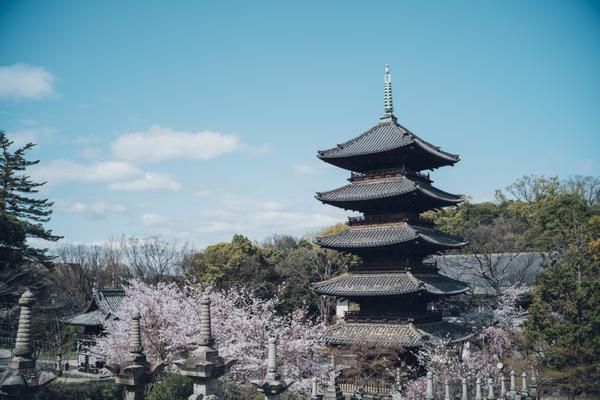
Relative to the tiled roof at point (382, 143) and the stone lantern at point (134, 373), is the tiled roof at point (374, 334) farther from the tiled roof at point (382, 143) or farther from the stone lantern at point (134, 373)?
the stone lantern at point (134, 373)

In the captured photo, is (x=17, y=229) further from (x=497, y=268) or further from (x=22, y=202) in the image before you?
(x=497, y=268)

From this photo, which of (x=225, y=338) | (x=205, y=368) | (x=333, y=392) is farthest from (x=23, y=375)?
(x=225, y=338)

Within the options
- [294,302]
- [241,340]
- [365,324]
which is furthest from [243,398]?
[294,302]

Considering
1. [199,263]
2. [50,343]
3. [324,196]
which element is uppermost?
[324,196]

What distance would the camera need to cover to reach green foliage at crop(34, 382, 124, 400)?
20578 mm

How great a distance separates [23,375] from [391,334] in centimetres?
1902

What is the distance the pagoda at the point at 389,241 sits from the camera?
26.4 metres

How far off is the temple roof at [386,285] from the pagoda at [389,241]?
0.06m

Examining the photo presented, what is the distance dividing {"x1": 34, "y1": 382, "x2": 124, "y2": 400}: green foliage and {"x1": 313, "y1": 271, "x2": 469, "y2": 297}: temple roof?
12.0 m

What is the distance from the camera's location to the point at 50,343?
43688mm

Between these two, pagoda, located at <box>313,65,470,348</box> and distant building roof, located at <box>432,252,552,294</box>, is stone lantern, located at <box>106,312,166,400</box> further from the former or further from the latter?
distant building roof, located at <box>432,252,552,294</box>

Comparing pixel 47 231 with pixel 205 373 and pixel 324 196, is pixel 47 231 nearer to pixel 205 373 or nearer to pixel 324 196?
pixel 324 196

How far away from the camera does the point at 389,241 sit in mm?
26844

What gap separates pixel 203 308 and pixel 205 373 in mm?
2152
